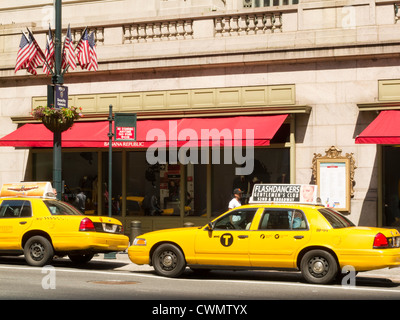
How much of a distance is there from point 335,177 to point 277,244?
7117mm

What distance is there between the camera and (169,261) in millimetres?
14922

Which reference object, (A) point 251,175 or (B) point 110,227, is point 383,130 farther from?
(B) point 110,227

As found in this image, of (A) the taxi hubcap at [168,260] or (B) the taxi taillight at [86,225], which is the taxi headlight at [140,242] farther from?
(B) the taxi taillight at [86,225]

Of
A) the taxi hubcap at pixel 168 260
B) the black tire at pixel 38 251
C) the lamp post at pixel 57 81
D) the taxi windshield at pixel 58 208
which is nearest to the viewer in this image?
the taxi hubcap at pixel 168 260

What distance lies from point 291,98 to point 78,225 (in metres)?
7.90

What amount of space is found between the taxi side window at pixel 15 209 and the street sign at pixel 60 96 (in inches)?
149

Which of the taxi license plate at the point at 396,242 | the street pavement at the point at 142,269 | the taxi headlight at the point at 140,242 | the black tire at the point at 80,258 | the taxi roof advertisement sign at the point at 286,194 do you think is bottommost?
the street pavement at the point at 142,269

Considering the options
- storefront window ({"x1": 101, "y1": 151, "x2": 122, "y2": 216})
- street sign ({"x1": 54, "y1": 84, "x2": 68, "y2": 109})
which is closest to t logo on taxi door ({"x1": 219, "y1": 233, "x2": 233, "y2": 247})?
street sign ({"x1": 54, "y1": 84, "x2": 68, "y2": 109})

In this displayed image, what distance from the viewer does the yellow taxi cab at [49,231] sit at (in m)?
16.2

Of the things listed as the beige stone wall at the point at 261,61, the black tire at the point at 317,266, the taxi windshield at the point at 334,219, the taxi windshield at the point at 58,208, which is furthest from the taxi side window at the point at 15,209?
the beige stone wall at the point at 261,61

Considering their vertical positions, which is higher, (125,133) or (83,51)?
(83,51)

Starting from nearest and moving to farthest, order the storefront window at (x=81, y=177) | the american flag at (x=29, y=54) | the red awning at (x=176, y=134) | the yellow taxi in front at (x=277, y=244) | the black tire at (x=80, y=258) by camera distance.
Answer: the yellow taxi in front at (x=277, y=244) < the black tire at (x=80, y=258) < the red awning at (x=176, y=134) < the american flag at (x=29, y=54) < the storefront window at (x=81, y=177)

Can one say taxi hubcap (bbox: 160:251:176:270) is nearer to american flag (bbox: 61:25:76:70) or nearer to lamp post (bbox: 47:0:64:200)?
lamp post (bbox: 47:0:64:200)

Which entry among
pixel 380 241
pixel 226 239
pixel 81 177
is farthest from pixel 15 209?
pixel 380 241
